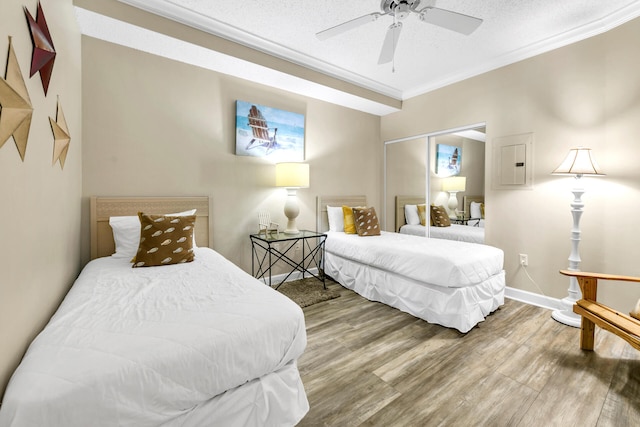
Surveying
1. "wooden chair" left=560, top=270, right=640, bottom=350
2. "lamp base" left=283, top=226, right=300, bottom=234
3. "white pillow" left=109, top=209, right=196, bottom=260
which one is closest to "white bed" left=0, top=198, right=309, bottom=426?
"white pillow" left=109, top=209, right=196, bottom=260

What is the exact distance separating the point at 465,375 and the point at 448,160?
2697mm

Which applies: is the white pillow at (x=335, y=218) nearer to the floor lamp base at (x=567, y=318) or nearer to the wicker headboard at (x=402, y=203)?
the wicker headboard at (x=402, y=203)

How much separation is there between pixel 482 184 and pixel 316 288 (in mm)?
2367

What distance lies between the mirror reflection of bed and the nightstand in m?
1.31

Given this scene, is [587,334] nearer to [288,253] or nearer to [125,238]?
[288,253]

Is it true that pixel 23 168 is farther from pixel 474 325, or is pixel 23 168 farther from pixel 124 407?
pixel 474 325

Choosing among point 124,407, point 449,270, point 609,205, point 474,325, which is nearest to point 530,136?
point 609,205

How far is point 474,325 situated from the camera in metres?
2.48

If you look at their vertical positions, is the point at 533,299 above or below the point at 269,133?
below

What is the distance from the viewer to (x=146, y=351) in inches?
39.8

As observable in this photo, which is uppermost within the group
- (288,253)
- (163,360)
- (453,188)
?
(453,188)

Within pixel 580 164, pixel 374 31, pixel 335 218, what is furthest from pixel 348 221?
pixel 580 164

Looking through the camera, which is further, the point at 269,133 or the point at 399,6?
the point at 269,133

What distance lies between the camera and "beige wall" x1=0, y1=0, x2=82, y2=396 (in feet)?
3.31
